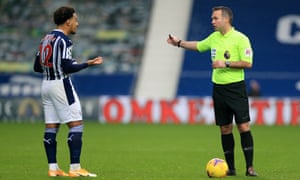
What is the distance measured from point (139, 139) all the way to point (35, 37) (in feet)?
52.9

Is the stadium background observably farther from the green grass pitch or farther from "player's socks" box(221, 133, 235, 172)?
"player's socks" box(221, 133, 235, 172)

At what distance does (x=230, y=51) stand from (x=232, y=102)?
0.68 meters

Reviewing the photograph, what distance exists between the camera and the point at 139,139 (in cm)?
1917

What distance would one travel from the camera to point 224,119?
1067cm

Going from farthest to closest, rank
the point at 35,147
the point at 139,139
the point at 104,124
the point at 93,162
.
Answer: the point at 104,124 → the point at 139,139 → the point at 35,147 → the point at 93,162

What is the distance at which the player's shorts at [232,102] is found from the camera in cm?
1045

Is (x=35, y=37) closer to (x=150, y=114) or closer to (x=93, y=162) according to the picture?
(x=150, y=114)

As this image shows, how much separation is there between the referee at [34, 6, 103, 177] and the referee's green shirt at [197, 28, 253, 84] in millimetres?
1646

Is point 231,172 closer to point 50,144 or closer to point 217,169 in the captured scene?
point 217,169

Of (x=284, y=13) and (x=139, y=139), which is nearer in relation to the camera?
(x=139, y=139)

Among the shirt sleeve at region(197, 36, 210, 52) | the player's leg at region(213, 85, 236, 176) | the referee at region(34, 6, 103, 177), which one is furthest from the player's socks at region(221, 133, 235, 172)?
the referee at region(34, 6, 103, 177)

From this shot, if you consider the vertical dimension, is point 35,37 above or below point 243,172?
above

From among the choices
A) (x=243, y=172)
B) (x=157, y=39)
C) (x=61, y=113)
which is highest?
(x=157, y=39)

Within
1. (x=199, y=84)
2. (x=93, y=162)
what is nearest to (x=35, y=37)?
(x=199, y=84)
